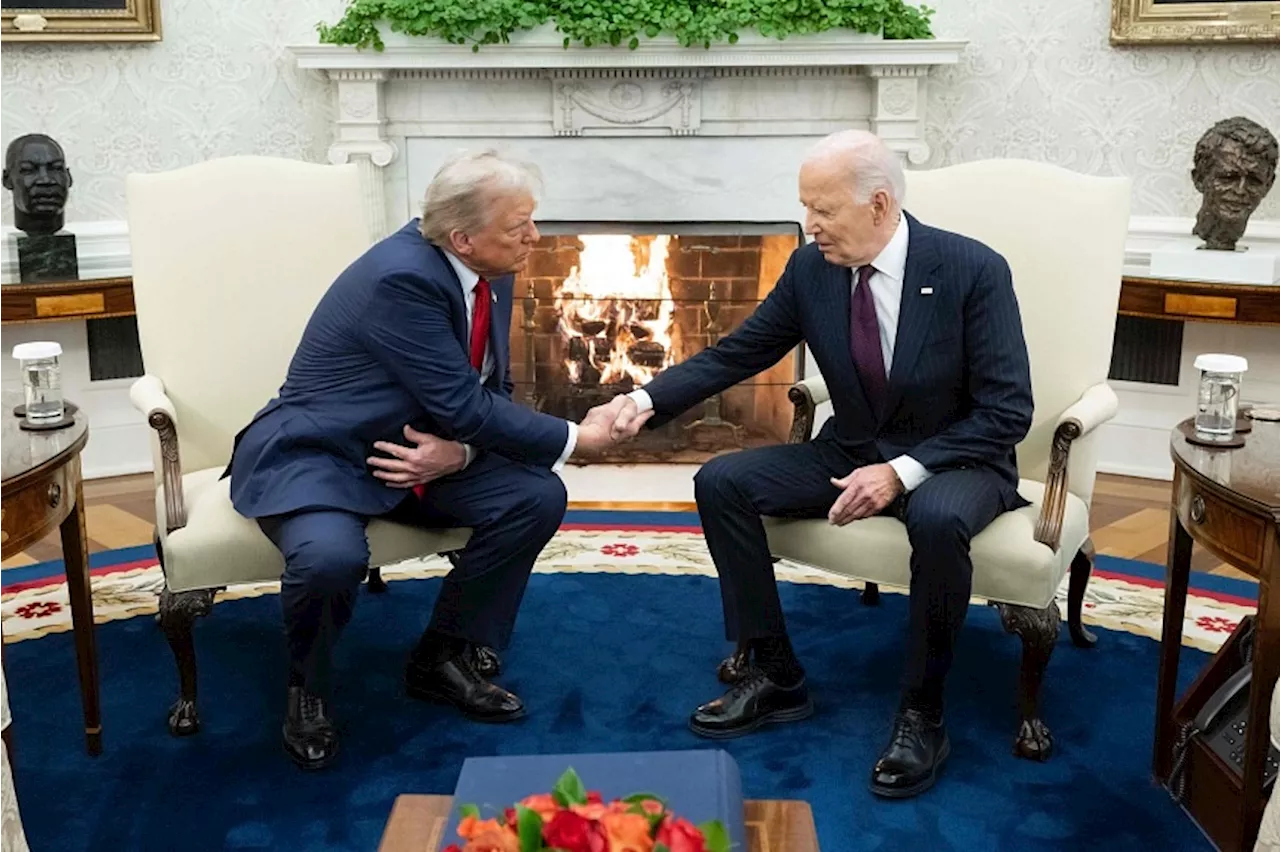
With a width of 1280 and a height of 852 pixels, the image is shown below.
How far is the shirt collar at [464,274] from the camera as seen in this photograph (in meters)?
2.94

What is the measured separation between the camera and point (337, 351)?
9.55 ft

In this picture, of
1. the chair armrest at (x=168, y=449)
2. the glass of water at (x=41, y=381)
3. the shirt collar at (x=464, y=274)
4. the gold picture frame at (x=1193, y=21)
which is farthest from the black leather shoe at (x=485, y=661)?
the gold picture frame at (x=1193, y=21)

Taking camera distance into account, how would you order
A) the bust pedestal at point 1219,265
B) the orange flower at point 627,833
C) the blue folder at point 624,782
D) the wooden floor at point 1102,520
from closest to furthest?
the orange flower at point 627,833
the blue folder at point 624,782
the wooden floor at point 1102,520
the bust pedestal at point 1219,265

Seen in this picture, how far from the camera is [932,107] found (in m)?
5.00

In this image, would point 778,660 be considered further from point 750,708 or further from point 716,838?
point 716,838

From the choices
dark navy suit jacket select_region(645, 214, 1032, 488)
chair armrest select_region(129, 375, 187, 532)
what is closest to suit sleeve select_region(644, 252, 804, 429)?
dark navy suit jacket select_region(645, 214, 1032, 488)

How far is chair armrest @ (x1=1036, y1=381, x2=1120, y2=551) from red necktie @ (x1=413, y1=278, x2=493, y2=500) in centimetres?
122

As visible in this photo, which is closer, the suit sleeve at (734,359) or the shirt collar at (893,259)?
the shirt collar at (893,259)

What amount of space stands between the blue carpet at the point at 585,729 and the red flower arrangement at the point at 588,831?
117cm

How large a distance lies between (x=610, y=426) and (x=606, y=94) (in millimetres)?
2170

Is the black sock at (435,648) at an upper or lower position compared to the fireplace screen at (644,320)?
lower

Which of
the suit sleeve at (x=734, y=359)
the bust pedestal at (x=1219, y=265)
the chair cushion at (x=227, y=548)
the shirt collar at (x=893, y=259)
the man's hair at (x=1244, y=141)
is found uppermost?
the man's hair at (x=1244, y=141)

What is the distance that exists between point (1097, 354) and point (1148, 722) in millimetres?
807

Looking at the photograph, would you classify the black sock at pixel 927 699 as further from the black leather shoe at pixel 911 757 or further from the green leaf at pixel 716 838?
the green leaf at pixel 716 838
